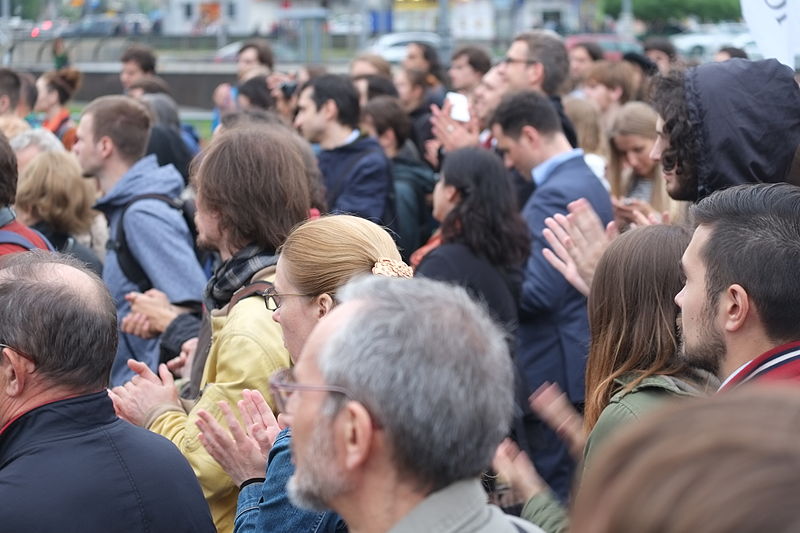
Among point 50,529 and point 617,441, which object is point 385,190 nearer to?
point 50,529

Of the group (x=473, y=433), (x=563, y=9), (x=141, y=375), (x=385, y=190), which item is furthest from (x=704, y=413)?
(x=563, y=9)

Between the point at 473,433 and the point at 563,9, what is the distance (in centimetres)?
7207

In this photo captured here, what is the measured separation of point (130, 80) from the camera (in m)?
12.5

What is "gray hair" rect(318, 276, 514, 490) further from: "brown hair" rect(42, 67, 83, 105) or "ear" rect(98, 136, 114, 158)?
"brown hair" rect(42, 67, 83, 105)

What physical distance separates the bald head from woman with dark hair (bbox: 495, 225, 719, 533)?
4.31 feet

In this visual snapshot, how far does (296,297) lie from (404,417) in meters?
1.34

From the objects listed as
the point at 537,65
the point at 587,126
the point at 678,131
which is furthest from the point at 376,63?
the point at 678,131

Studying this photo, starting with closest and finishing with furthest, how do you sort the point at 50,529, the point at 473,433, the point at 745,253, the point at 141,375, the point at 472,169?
Result: the point at 473,433
the point at 50,529
the point at 745,253
the point at 141,375
the point at 472,169

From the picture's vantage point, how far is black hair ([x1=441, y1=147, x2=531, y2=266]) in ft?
19.1

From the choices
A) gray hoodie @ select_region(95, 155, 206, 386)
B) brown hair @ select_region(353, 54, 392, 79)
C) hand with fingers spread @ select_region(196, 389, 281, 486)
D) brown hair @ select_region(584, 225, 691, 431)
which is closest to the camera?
hand with fingers spread @ select_region(196, 389, 281, 486)

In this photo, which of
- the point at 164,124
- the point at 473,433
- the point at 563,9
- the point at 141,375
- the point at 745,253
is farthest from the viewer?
the point at 563,9

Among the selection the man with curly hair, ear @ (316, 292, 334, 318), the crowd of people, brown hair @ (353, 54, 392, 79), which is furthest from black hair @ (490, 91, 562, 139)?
brown hair @ (353, 54, 392, 79)

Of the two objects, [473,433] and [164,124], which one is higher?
[473,433]

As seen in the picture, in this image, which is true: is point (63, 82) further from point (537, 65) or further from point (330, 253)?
point (330, 253)
